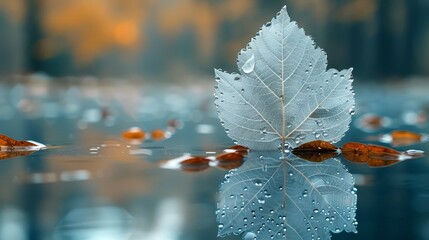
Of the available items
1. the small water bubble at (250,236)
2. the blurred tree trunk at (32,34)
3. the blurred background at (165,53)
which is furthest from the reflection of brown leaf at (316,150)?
the blurred tree trunk at (32,34)

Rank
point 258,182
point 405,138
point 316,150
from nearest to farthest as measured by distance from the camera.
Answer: point 258,182, point 316,150, point 405,138

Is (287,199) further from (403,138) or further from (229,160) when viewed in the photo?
(403,138)

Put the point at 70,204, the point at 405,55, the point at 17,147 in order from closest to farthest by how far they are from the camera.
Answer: the point at 70,204, the point at 17,147, the point at 405,55

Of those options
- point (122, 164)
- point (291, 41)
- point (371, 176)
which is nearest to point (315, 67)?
point (291, 41)

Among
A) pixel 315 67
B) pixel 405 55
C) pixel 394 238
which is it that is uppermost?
pixel 405 55

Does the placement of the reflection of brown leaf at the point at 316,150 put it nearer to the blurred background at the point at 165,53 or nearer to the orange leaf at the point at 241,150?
the orange leaf at the point at 241,150

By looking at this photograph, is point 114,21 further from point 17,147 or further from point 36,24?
point 17,147

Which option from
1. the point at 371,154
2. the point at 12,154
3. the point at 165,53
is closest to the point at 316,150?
the point at 371,154

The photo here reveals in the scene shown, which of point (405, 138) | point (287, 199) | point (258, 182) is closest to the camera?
point (287, 199)
